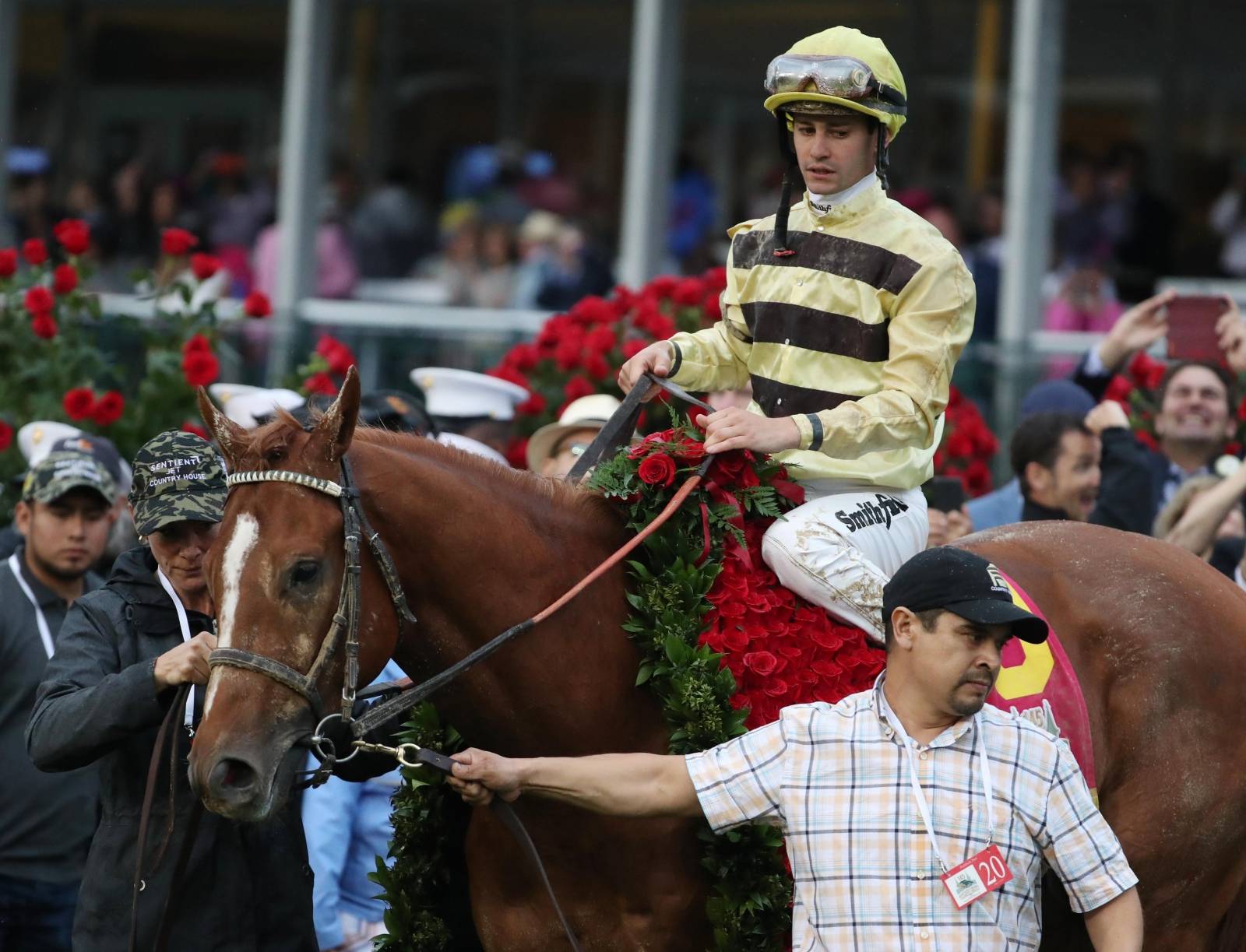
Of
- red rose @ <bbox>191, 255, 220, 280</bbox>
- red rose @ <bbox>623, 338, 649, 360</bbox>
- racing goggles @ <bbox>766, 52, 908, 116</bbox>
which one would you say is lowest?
red rose @ <bbox>623, 338, 649, 360</bbox>

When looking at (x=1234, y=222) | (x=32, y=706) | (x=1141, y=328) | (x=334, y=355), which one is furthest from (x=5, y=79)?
(x=1141, y=328)

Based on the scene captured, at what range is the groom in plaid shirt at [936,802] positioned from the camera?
337cm

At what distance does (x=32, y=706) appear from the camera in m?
5.50

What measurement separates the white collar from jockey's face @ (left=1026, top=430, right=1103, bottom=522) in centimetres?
236

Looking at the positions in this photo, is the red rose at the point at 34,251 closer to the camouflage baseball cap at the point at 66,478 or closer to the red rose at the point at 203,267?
the red rose at the point at 203,267

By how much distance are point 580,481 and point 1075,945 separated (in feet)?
5.34

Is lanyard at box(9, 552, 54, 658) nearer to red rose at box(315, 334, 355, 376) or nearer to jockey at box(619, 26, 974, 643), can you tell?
red rose at box(315, 334, 355, 376)

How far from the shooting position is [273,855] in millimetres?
4230

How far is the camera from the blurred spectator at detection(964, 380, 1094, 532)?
691 cm

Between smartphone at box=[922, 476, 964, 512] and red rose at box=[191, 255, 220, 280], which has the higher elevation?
red rose at box=[191, 255, 220, 280]

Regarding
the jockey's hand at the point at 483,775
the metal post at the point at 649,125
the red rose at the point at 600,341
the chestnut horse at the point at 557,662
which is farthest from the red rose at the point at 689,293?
the jockey's hand at the point at 483,775

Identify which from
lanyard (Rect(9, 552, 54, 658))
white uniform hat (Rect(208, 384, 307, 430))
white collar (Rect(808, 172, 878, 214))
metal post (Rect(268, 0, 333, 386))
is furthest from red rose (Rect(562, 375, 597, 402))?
metal post (Rect(268, 0, 333, 386))

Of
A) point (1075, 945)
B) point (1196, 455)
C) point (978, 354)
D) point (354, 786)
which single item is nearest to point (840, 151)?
point (1075, 945)

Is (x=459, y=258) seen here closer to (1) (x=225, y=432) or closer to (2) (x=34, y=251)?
(2) (x=34, y=251)
